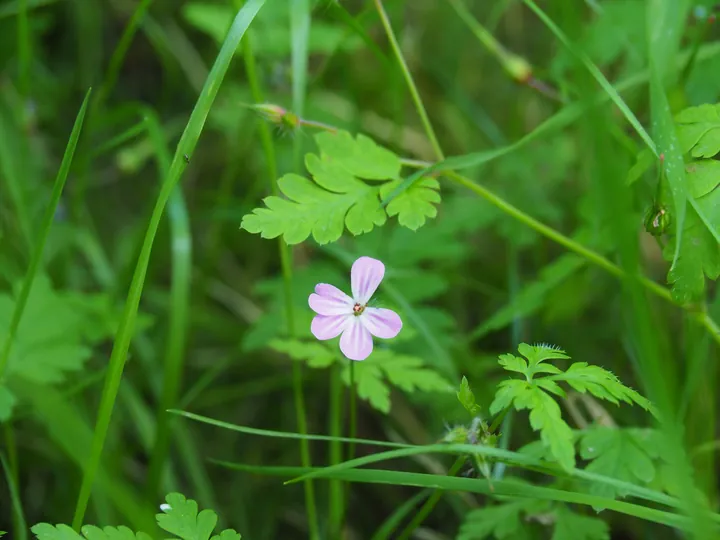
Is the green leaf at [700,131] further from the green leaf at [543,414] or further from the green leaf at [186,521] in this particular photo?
the green leaf at [186,521]

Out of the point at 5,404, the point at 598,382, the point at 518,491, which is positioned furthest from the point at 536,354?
the point at 5,404

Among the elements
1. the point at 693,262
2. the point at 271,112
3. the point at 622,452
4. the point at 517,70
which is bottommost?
the point at 622,452

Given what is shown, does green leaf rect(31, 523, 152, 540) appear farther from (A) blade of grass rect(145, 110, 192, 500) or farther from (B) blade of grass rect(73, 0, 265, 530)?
(A) blade of grass rect(145, 110, 192, 500)

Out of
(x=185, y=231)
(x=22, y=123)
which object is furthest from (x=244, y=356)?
(x=22, y=123)

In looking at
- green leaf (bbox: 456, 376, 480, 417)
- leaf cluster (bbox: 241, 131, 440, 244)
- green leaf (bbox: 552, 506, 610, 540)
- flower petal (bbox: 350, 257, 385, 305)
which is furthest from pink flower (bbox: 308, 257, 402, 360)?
green leaf (bbox: 552, 506, 610, 540)

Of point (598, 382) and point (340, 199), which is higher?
point (340, 199)

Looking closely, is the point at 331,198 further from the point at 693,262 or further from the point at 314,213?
the point at 693,262

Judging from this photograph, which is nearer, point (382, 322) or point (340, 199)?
point (382, 322)

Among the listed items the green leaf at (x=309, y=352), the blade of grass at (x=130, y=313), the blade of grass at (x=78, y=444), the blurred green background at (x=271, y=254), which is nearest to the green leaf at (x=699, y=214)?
the blurred green background at (x=271, y=254)
